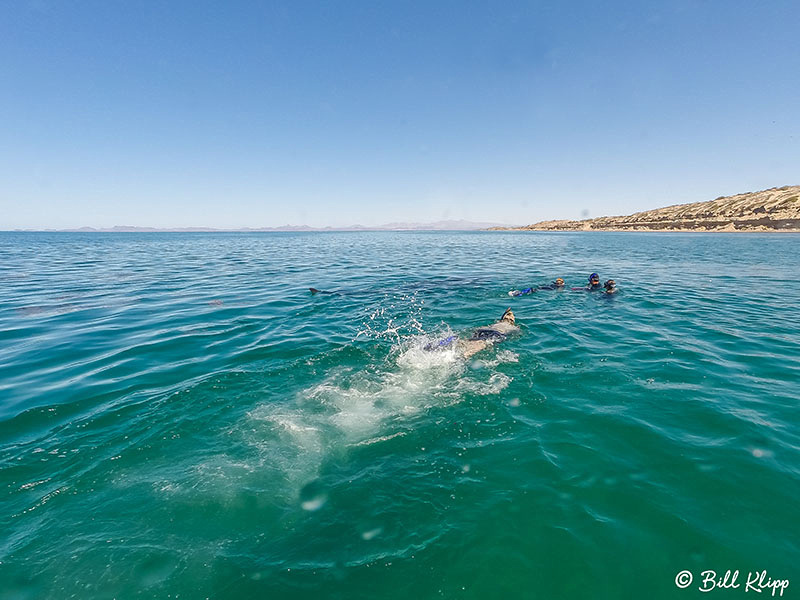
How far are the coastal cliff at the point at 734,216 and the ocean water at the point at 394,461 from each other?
8713 centimetres

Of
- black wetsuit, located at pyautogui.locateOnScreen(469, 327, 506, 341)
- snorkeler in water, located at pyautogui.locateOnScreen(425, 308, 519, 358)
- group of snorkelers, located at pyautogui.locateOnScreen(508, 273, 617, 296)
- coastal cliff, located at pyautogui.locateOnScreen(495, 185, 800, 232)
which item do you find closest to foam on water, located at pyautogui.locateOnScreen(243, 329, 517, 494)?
snorkeler in water, located at pyautogui.locateOnScreen(425, 308, 519, 358)

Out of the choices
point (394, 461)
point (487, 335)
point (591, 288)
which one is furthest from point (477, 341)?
point (591, 288)

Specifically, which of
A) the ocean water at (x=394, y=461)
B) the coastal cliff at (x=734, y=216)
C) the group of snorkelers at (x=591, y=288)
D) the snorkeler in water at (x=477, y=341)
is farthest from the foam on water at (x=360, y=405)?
the coastal cliff at (x=734, y=216)

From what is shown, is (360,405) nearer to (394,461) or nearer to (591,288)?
(394,461)

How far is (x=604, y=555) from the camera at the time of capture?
398 centimetres

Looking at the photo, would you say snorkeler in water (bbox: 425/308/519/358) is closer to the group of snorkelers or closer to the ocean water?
the ocean water

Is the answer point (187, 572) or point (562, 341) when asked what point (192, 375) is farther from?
point (562, 341)

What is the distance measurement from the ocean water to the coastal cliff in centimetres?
8713

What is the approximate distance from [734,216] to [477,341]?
108 meters

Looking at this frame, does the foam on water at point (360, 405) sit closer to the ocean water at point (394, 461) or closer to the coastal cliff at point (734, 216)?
the ocean water at point (394, 461)

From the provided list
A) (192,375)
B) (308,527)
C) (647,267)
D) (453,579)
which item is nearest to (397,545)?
(453,579)

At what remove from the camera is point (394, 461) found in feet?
18.4

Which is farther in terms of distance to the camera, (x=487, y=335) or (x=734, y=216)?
(x=734, y=216)

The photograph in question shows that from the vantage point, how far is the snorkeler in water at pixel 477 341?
1002 cm
